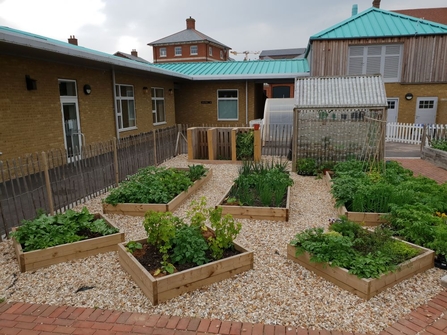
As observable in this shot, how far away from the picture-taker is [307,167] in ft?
28.8

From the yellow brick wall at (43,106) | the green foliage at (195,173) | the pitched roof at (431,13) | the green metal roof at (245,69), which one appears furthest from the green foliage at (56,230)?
the pitched roof at (431,13)

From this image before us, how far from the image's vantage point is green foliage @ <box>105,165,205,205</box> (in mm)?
5984

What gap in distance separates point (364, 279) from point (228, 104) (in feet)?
53.7

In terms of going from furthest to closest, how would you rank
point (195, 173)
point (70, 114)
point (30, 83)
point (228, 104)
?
point (228, 104) < point (70, 114) < point (30, 83) < point (195, 173)

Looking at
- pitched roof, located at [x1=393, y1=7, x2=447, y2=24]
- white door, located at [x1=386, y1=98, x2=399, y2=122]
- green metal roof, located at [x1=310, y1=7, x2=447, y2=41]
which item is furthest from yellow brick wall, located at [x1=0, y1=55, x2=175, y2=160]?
pitched roof, located at [x1=393, y1=7, x2=447, y2=24]

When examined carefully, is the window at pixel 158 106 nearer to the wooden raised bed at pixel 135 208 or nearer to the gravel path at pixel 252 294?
the wooden raised bed at pixel 135 208

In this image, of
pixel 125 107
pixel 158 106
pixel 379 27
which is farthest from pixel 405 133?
pixel 125 107

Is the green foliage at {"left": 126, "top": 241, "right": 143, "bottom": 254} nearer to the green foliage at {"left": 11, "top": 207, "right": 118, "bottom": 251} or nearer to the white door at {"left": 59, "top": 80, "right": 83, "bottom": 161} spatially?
the green foliage at {"left": 11, "top": 207, "right": 118, "bottom": 251}

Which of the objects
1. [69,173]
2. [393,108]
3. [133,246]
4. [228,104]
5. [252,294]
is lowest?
[252,294]

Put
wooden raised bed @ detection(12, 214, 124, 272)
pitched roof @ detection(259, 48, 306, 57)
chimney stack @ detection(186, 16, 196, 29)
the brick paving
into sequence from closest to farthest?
the brick paving < wooden raised bed @ detection(12, 214, 124, 272) < chimney stack @ detection(186, 16, 196, 29) < pitched roof @ detection(259, 48, 306, 57)

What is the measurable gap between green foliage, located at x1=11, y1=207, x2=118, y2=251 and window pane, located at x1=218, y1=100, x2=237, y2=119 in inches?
585

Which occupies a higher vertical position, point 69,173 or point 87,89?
point 87,89

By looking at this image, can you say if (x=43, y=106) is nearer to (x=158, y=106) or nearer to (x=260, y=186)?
(x=260, y=186)

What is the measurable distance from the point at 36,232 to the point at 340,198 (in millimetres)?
4700
